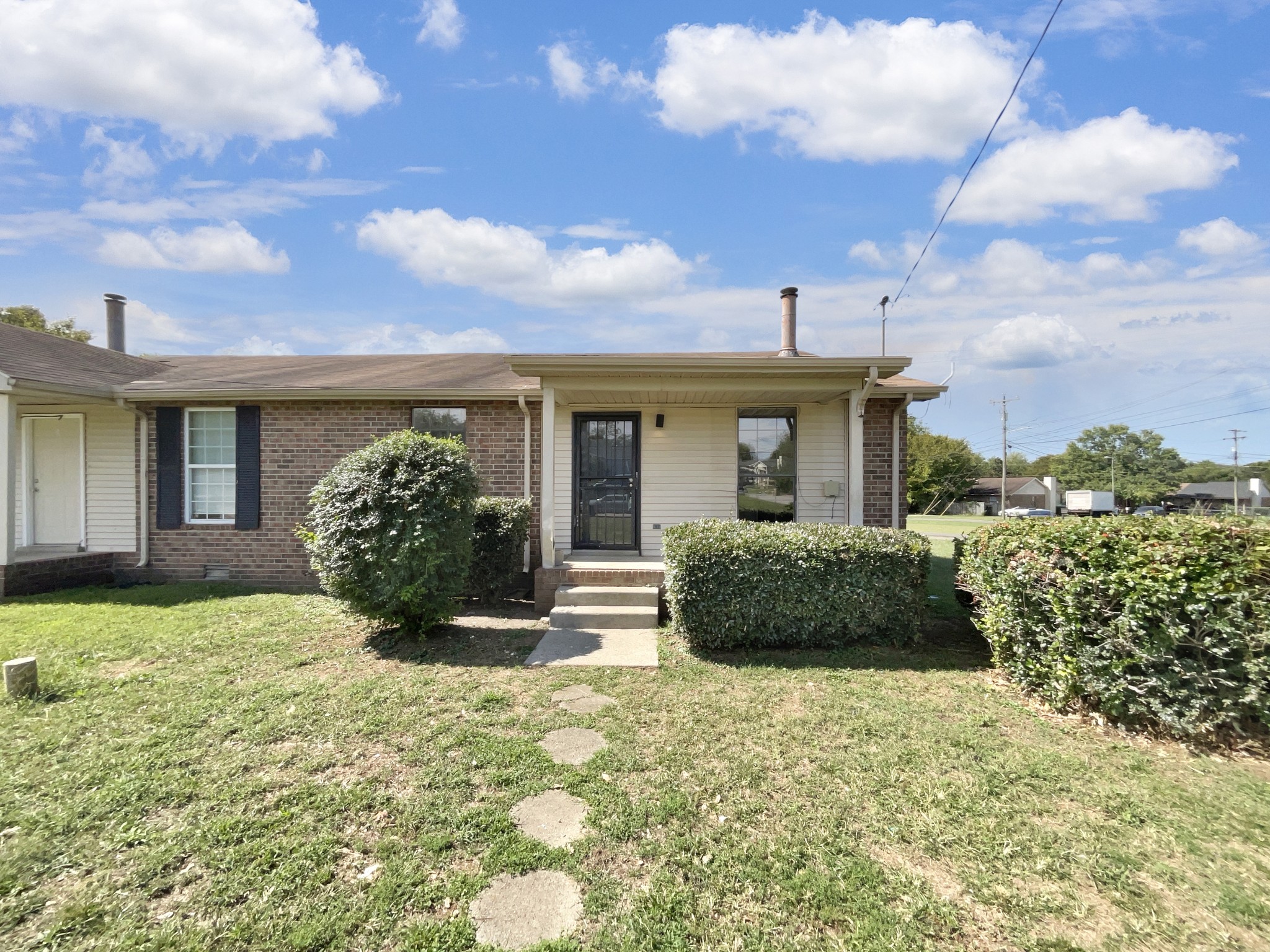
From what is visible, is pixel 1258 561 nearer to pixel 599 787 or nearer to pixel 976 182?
pixel 599 787

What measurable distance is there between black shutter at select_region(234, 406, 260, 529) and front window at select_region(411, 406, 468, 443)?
2304mm

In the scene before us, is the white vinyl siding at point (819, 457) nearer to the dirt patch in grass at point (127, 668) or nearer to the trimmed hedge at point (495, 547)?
the trimmed hedge at point (495, 547)

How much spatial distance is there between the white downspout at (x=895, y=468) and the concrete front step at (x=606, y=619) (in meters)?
3.83

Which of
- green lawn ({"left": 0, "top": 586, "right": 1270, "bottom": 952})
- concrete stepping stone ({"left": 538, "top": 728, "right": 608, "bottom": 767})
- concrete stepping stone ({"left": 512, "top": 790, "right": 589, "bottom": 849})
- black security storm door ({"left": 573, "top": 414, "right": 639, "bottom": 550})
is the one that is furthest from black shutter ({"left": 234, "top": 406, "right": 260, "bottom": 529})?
concrete stepping stone ({"left": 512, "top": 790, "right": 589, "bottom": 849})

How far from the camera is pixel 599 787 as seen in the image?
2.87 metres

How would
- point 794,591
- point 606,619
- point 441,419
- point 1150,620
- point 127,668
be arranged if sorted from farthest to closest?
point 441,419
point 606,619
point 794,591
point 127,668
point 1150,620

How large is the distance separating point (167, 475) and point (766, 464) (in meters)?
8.73

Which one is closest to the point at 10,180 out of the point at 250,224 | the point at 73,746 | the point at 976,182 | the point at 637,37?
the point at 250,224

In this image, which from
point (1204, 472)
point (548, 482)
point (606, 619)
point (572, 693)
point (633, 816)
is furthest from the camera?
point (1204, 472)

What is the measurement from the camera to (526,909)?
209 cm

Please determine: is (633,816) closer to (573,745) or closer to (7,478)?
(573,745)

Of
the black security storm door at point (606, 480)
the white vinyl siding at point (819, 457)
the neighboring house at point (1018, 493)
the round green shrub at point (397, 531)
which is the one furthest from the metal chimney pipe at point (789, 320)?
the neighboring house at point (1018, 493)

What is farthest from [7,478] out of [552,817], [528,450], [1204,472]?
[1204,472]

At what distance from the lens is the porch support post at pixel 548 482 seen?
6441mm
